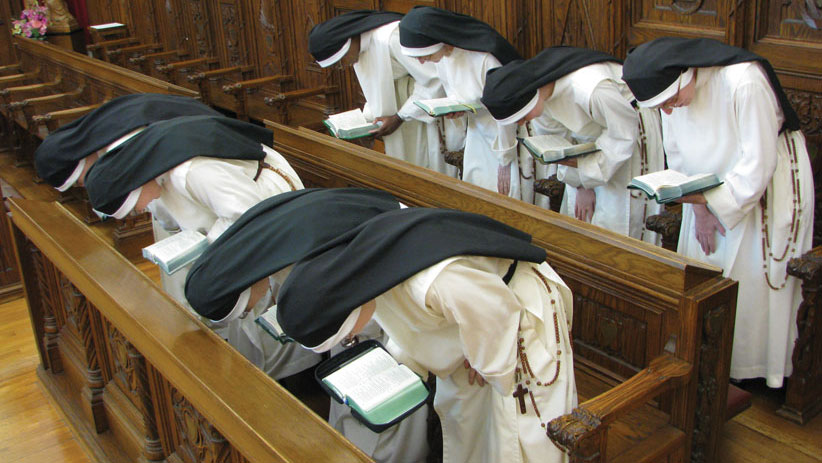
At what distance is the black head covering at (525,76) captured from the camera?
13.2 feet

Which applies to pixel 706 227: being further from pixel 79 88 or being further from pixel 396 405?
pixel 79 88

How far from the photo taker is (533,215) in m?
3.14

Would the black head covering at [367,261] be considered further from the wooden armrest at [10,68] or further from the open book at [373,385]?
the wooden armrest at [10,68]

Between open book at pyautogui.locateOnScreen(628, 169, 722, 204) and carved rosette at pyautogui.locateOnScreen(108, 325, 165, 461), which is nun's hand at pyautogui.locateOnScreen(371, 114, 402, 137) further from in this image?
carved rosette at pyautogui.locateOnScreen(108, 325, 165, 461)

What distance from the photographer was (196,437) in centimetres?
267

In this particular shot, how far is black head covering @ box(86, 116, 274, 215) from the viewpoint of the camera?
3379 millimetres

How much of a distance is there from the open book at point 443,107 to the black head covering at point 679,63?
130 cm

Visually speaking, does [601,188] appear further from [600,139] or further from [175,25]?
[175,25]

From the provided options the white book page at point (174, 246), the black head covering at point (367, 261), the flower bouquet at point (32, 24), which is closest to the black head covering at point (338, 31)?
the white book page at point (174, 246)

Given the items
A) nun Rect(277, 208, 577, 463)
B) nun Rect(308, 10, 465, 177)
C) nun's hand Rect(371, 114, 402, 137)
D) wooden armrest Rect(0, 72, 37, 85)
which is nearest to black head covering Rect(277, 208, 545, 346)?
nun Rect(277, 208, 577, 463)

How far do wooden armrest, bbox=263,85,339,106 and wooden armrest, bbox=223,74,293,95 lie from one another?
0.32 m

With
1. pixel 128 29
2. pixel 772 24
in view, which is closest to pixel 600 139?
pixel 772 24

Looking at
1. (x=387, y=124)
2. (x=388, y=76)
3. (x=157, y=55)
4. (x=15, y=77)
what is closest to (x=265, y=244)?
(x=387, y=124)

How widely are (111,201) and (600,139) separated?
2.34 meters
